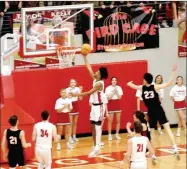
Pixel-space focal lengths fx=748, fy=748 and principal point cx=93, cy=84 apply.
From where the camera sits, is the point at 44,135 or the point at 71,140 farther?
the point at 71,140

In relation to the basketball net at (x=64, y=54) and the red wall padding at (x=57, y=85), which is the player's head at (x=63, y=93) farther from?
the red wall padding at (x=57, y=85)

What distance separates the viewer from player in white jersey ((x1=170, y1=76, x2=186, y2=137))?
70.4ft

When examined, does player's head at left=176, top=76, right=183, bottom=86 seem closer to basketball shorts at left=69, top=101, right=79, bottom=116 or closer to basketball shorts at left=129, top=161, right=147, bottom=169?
basketball shorts at left=69, top=101, right=79, bottom=116

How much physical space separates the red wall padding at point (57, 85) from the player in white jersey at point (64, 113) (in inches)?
38.8

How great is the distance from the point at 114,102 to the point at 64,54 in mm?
2346

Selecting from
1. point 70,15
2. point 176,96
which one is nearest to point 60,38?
point 70,15

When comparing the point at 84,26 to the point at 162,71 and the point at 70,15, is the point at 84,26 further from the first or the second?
the point at 162,71

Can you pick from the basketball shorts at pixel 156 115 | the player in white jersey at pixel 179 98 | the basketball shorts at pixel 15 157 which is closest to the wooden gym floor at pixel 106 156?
the player in white jersey at pixel 179 98

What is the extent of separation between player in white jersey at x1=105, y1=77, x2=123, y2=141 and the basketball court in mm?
476

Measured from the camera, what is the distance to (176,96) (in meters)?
21.6

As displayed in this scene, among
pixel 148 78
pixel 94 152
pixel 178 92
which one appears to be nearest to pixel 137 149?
pixel 148 78

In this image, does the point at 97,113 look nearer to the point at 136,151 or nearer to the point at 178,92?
the point at 178,92

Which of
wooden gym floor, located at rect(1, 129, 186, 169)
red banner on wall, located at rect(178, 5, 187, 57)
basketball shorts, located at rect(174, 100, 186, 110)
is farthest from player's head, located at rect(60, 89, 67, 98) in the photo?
red banner on wall, located at rect(178, 5, 187, 57)

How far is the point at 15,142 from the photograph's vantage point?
49.8 ft
